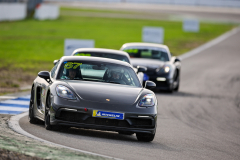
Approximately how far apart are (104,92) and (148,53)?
980 cm

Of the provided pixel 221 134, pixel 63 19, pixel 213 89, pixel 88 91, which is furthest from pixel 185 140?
pixel 63 19

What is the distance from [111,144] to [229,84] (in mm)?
14141

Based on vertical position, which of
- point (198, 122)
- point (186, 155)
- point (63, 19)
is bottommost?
point (63, 19)

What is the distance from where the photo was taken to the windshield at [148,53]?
1773 cm

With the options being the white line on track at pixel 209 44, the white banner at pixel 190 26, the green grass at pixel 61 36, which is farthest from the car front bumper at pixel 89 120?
the white banner at pixel 190 26

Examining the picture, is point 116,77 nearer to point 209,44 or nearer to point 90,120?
point 90,120

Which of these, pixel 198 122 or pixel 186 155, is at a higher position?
pixel 186 155

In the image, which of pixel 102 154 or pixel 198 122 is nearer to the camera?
pixel 102 154

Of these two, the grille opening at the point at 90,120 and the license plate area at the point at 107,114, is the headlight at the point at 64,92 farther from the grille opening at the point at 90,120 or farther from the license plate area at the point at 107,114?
the license plate area at the point at 107,114

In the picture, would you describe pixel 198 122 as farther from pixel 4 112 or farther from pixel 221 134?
pixel 4 112

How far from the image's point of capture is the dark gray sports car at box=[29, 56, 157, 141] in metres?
7.85

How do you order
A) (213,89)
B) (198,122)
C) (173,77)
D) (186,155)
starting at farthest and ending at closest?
(213,89)
(173,77)
(198,122)
(186,155)

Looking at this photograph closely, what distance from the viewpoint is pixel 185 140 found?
8992mm

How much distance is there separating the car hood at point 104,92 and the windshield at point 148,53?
9203 mm
